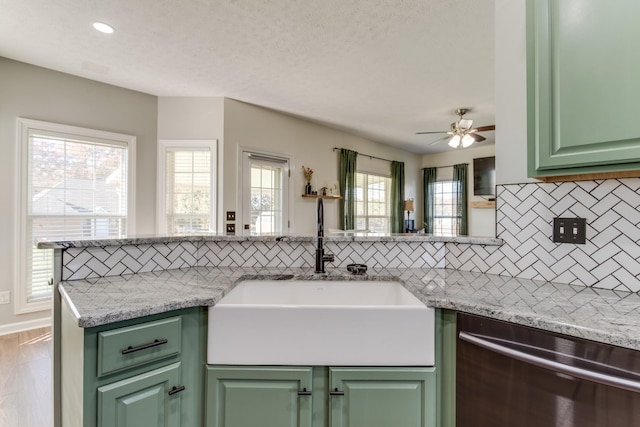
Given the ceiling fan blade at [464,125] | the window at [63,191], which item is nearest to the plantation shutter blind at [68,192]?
the window at [63,191]

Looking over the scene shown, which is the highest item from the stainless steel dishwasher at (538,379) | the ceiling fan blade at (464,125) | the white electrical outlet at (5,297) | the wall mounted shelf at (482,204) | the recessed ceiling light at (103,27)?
the recessed ceiling light at (103,27)

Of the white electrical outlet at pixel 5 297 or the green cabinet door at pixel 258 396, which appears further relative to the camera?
the white electrical outlet at pixel 5 297

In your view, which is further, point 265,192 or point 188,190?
point 265,192

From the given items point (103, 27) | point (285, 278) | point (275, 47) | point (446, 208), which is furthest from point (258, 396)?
point (446, 208)

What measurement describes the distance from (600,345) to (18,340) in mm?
4268

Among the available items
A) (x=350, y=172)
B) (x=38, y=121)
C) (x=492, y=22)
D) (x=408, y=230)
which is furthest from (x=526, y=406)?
(x=408, y=230)

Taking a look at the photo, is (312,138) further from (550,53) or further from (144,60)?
(550,53)

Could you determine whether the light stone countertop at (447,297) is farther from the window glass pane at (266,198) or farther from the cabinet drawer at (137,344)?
the window glass pane at (266,198)

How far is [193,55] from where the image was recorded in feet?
9.84

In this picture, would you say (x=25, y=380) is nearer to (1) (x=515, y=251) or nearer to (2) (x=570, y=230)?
(1) (x=515, y=251)

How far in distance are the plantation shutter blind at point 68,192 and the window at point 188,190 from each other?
0.48 m

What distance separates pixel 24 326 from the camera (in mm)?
3213

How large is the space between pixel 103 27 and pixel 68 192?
6.14 feet

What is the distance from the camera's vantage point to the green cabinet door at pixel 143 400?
945 mm
